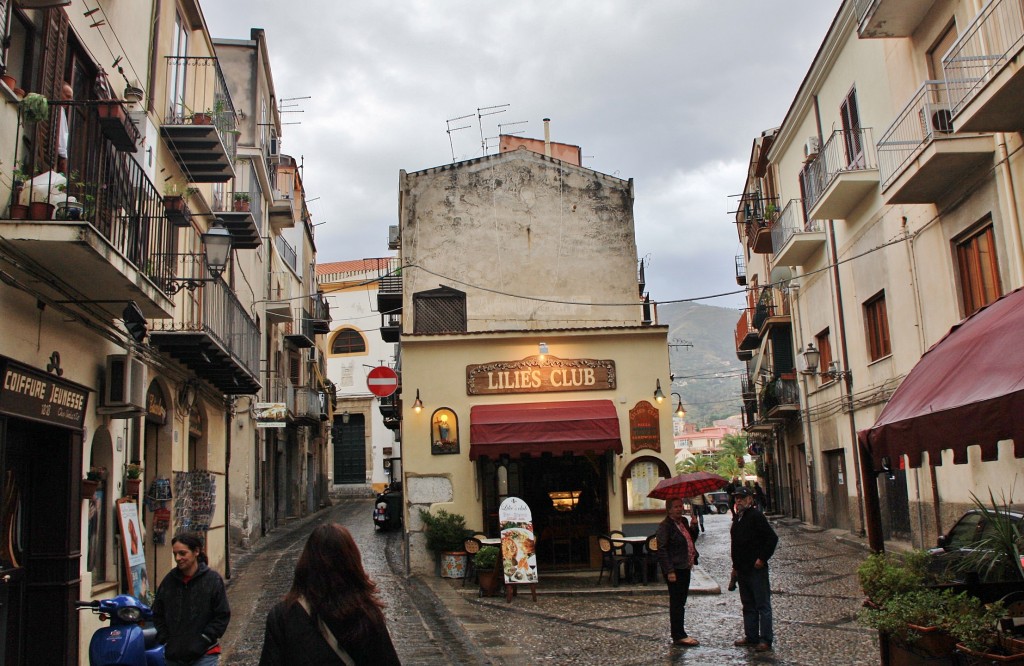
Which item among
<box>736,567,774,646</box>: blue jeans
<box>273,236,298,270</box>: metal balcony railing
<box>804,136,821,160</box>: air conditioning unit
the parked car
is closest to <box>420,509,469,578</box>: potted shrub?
<box>736,567,774,646</box>: blue jeans

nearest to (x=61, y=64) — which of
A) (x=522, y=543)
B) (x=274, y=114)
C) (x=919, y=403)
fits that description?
(x=919, y=403)

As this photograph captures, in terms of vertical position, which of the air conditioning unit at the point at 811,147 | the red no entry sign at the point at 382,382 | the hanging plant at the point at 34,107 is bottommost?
the red no entry sign at the point at 382,382

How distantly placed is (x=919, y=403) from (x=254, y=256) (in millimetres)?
20193

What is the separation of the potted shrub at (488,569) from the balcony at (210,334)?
5.04 meters

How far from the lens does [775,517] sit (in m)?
29.5

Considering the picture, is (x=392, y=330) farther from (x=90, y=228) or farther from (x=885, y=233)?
(x=90, y=228)

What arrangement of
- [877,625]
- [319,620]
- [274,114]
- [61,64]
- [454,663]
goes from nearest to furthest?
[319,620], [877,625], [61,64], [454,663], [274,114]

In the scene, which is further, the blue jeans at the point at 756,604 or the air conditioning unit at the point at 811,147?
the air conditioning unit at the point at 811,147

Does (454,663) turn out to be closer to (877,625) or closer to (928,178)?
(877,625)

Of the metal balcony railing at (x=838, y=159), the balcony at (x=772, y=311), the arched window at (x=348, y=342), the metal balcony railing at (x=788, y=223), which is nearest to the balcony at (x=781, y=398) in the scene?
the balcony at (x=772, y=311)

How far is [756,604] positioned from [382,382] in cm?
846

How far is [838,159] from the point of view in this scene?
19.5 m

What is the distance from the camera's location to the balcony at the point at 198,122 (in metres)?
12.8

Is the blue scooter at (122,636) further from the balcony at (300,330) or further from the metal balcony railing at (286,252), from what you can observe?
the balcony at (300,330)
